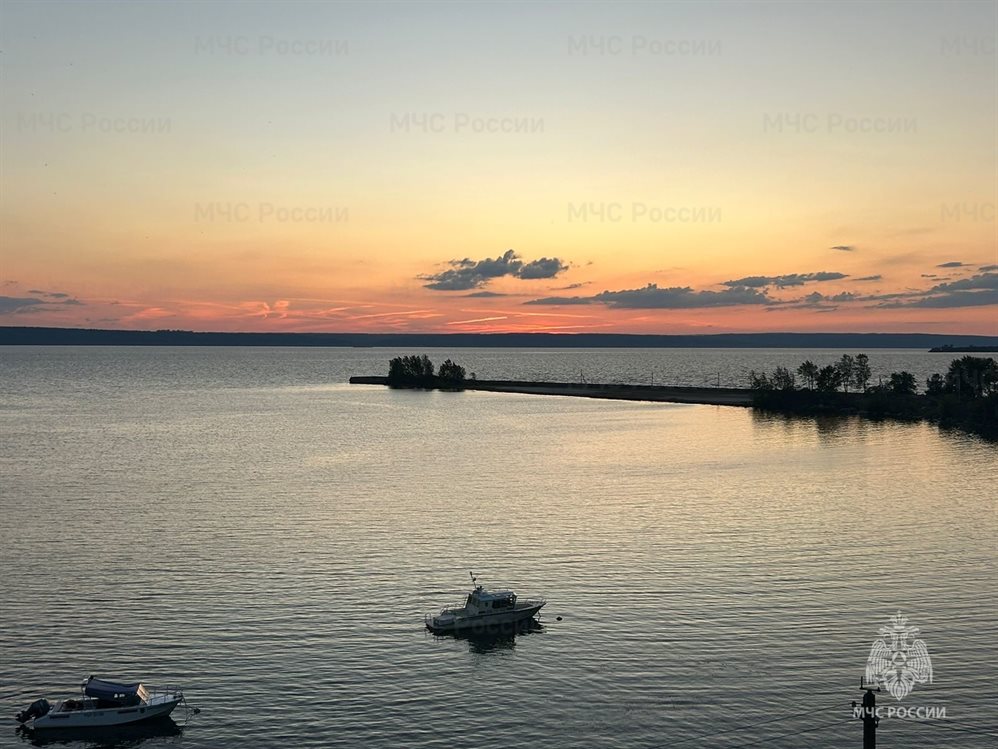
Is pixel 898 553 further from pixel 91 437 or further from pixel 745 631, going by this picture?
pixel 91 437

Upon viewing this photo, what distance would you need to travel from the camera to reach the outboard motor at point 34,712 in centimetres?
4881

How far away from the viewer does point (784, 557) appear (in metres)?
78.9

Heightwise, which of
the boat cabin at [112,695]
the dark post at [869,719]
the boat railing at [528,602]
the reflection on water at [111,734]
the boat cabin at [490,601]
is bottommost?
the reflection on water at [111,734]

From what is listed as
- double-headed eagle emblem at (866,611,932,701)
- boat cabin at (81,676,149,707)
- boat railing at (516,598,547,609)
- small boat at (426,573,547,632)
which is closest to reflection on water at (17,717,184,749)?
boat cabin at (81,676,149,707)

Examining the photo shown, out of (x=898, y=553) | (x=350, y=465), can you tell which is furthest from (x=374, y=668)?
(x=350, y=465)

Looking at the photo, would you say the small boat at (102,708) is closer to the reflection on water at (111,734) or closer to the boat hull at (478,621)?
the reflection on water at (111,734)

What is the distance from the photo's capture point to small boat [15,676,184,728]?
1917 inches

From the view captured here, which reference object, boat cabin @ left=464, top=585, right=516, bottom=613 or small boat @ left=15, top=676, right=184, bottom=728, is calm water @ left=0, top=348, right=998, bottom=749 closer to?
small boat @ left=15, top=676, right=184, bottom=728

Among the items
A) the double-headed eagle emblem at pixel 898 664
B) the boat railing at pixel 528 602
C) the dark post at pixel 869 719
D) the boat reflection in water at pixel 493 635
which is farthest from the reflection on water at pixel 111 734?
the double-headed eagle emblem at pixel 898 664

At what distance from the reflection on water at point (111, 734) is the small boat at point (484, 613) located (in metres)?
17.8

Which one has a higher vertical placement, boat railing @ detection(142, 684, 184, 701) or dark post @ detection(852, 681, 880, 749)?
dark post @ detection(852, 681, 880, 749)

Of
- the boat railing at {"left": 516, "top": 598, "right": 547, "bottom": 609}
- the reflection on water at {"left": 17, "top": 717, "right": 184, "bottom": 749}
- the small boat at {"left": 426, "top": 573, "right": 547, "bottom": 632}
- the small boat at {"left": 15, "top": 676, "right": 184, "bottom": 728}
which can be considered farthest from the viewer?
the boat railing at {"left": 516, "top": 598, "right": 547, "bottom": 609}

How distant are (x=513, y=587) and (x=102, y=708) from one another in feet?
98.3

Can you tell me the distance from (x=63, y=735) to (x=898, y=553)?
209 ft
